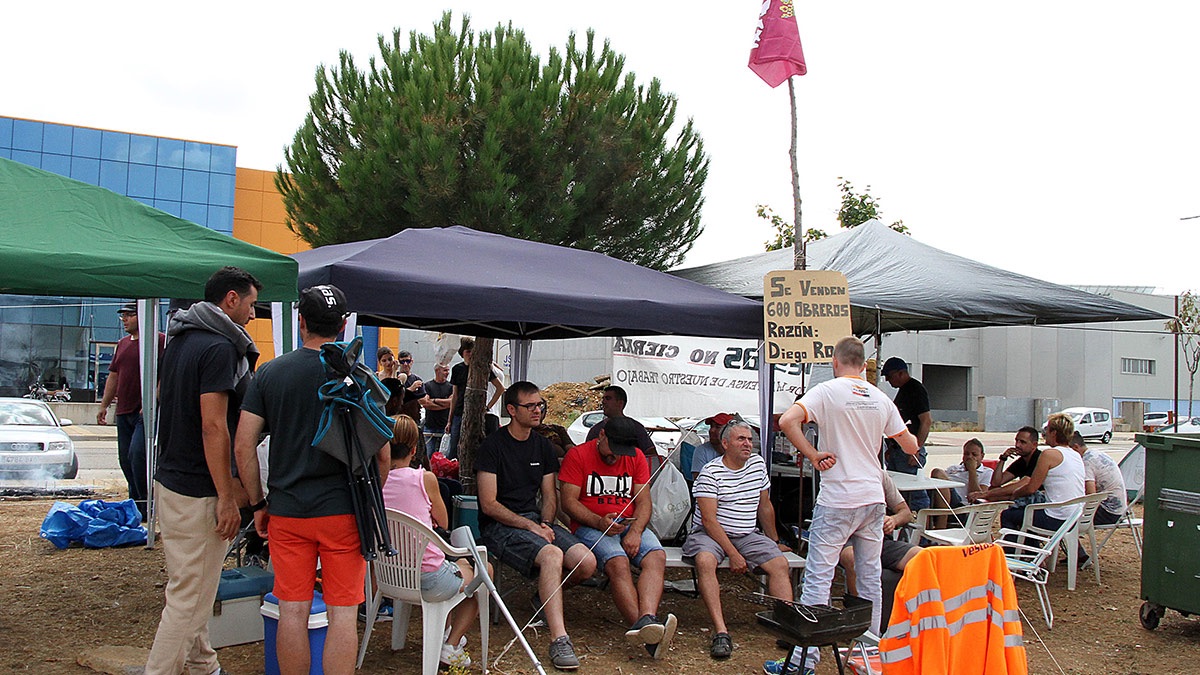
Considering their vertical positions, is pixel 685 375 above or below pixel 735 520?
above

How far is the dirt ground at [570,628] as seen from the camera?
4.34 metres

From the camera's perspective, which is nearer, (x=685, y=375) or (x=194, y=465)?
(x=194, y=465)

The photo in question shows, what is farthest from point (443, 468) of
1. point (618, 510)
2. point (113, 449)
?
point (113, 449)

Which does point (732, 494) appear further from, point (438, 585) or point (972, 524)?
point (972, 524)

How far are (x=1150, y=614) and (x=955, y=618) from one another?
2.77 meters

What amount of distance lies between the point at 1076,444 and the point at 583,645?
4.60 meters

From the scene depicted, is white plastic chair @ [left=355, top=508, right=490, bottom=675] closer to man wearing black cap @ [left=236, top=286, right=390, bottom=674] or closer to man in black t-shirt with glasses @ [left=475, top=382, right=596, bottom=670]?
man in black t-shirt with glasses @ [left=475, top=382, right=596, bottom=670]

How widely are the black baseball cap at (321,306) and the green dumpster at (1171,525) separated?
4.49m

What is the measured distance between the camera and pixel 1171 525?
5.19m

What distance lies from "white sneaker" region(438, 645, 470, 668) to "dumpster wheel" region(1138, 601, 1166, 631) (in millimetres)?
4029

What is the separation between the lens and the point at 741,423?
206 inches

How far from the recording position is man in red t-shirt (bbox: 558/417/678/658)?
4707mm

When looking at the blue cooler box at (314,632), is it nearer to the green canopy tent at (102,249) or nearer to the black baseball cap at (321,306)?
the black baseball cap at (321,306)

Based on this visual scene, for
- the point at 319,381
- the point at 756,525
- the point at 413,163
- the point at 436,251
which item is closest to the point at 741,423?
the point at 756,525
